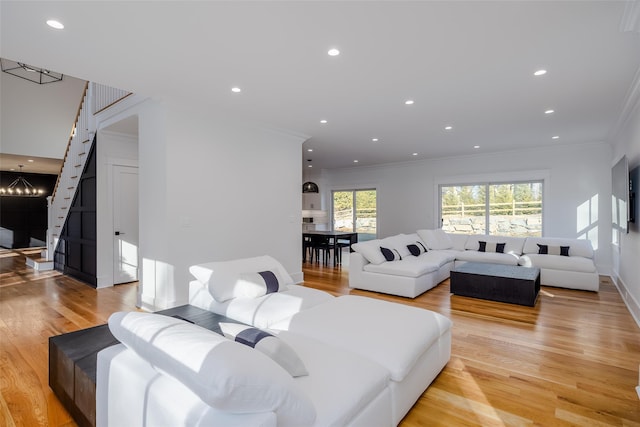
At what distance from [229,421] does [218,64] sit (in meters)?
2.87

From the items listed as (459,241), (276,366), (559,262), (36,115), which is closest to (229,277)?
(276,366)

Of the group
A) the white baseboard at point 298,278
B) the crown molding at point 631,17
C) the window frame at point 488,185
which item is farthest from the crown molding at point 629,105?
the white baseboard at point 298,278

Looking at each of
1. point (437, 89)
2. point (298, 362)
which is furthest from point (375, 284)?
point (298, 362)

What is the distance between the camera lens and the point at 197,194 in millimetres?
4195

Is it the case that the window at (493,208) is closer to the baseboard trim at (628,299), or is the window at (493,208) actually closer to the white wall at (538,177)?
the white wall at (538,177)

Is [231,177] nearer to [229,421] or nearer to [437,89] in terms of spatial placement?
[437,89]

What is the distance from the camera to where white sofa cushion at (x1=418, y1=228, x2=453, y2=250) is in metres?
6.81

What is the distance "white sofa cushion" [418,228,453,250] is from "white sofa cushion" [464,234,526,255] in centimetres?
37

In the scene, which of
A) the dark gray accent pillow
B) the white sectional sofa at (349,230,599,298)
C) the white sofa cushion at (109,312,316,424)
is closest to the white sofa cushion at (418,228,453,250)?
the white sectional sofa at (349,230,599,298)

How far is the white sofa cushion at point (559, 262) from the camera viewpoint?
5.10 m

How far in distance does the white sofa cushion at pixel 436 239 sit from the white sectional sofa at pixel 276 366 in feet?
14.3

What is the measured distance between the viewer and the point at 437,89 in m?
3.60

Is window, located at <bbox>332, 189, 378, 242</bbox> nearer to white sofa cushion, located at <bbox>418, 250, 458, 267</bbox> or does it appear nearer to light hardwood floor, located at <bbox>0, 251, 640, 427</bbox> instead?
white sofa cushion, located at <bbox>418, 250, 458, 267</bbox>

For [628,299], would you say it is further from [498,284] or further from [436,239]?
[436,239]
